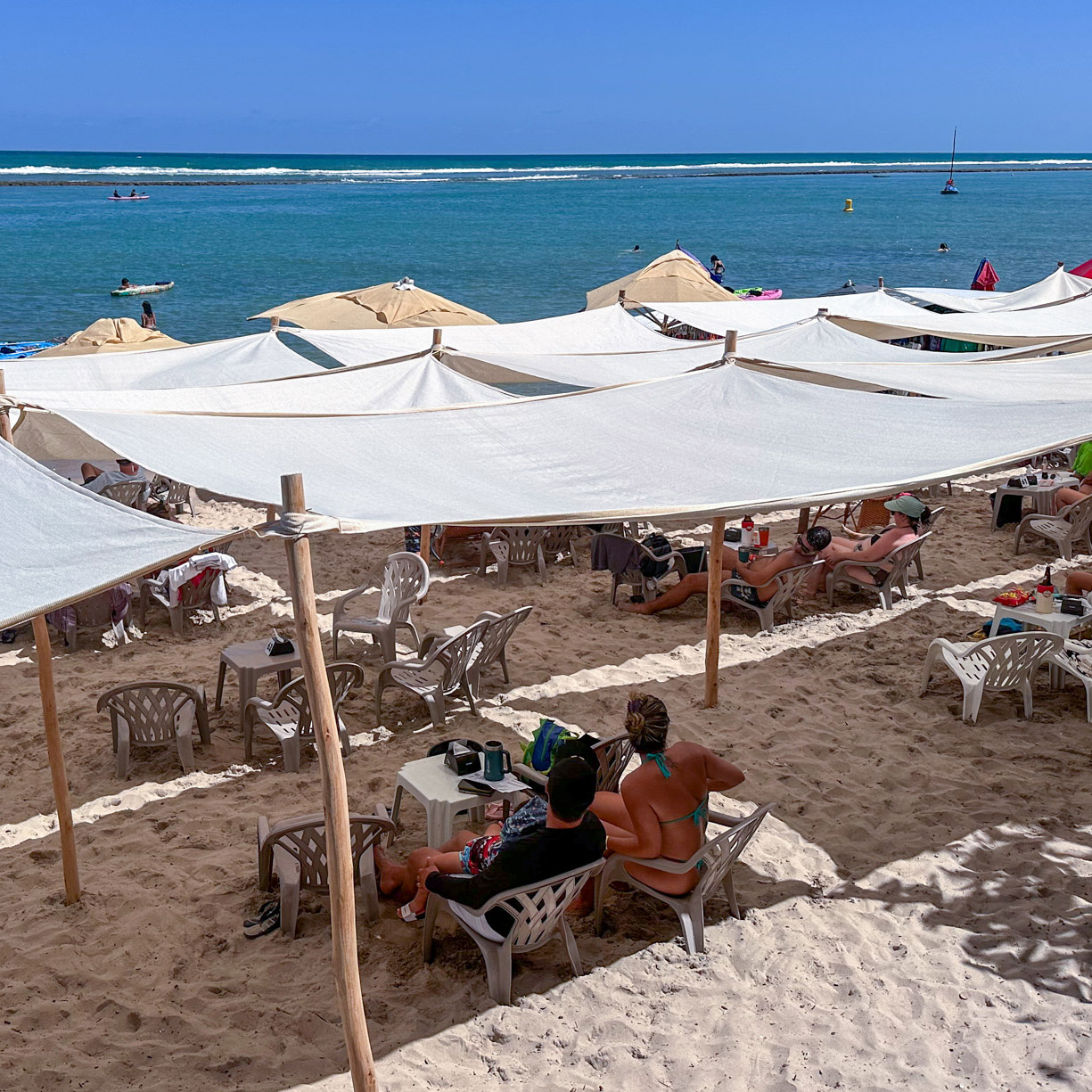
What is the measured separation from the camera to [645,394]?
6176 mm

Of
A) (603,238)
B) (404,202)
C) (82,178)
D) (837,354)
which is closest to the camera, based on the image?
(837,354)

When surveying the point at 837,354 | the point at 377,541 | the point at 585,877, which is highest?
the point at 837,354

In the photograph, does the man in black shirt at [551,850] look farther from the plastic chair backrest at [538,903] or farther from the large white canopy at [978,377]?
the large white canopy at [978,377]

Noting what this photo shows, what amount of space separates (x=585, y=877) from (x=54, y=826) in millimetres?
3132

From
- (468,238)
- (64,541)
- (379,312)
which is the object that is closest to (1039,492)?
(379,312)

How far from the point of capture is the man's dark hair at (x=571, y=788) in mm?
4078

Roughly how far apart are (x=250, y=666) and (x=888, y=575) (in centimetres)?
524

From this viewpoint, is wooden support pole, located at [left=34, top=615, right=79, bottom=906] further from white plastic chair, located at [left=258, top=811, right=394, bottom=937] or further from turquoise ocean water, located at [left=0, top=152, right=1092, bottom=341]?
turquoise ocean water, located at [left=0, top=152, right=1092, bottom=341]

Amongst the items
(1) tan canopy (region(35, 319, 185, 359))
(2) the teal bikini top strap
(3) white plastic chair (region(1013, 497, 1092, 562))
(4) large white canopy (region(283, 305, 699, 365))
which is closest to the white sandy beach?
(2) the teal bikini top strap

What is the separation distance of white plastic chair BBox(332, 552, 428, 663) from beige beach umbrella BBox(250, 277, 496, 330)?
597cm

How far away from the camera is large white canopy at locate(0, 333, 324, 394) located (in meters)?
9.16

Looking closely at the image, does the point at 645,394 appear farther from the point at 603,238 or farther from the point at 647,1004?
the point at 603,238

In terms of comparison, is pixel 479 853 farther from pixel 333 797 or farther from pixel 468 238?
pixel 468 238

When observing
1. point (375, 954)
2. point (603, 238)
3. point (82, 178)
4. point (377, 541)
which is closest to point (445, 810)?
point (375, 954)
